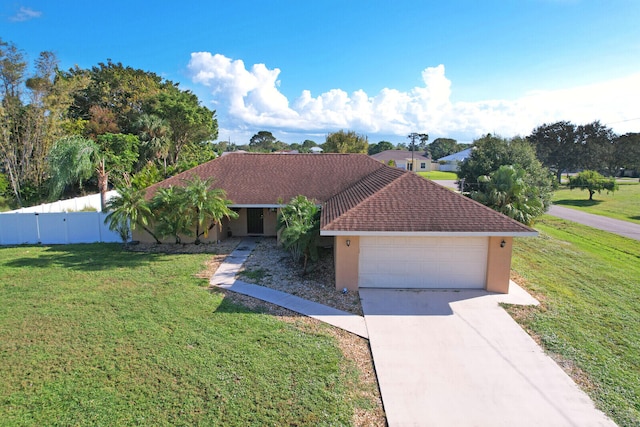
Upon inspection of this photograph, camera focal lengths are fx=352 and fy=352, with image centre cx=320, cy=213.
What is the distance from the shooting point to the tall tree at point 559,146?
5803 centimetres

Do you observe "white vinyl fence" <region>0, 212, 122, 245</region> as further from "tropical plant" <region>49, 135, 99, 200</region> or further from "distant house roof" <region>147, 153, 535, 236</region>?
"tropical plant" <region>49, 135, 99, 200</region>

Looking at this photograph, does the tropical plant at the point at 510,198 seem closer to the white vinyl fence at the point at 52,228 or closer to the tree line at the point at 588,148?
the white vinyl fence at the point at 52,228

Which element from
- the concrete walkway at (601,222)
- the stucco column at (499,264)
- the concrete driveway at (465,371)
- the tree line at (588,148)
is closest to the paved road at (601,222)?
the concrete walkway at (601,222)

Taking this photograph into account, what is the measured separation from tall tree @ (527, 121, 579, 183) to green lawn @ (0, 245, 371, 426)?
61.9 meters

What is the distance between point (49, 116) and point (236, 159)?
58.9 feet

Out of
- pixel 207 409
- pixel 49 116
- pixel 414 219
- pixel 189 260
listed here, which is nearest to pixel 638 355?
pixel 414 219

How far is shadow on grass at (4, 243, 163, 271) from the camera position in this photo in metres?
14.1

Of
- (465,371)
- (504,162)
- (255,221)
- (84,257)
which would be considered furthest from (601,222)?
(84,257)

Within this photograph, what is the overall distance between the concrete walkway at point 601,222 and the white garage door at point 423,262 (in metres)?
16.6

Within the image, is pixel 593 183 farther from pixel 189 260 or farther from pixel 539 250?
pixel 189 260

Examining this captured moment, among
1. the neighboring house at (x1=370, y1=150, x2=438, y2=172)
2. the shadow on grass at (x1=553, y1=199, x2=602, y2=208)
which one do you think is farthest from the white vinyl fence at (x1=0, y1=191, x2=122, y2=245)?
the neighboring house at (x1=370, y1=150, x2=438, y2=172)

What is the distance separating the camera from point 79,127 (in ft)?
108

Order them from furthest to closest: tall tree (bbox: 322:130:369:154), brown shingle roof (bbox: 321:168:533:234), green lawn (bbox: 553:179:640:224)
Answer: tall tree (bbox: 322:130:369:154), green lawn (bbox: 553:179:640:224), brown shingle roof (bbox: 321:168:533:234)

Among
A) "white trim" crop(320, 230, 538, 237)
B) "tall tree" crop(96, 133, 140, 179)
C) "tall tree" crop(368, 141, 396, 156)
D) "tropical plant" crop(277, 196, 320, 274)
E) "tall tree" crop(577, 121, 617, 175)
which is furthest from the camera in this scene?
"tall tree" crop(368, 141, 396, 156)
